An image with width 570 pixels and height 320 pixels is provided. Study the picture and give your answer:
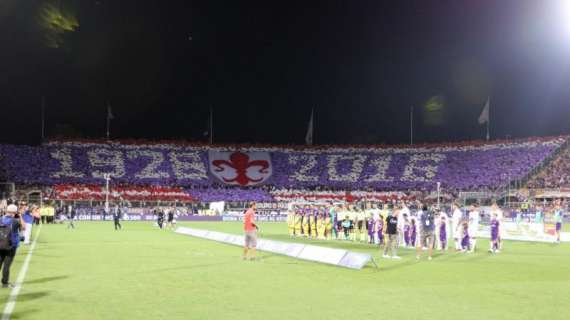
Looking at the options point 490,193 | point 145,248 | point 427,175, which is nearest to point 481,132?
point 427,175

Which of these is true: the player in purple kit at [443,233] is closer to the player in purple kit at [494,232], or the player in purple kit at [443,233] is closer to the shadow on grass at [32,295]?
the player in purple kit at [494,232]

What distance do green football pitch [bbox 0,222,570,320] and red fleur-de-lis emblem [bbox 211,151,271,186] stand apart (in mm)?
64571

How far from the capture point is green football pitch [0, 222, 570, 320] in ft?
37.0

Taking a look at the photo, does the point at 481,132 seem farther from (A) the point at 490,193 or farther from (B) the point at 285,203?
(B) the point at 285,203

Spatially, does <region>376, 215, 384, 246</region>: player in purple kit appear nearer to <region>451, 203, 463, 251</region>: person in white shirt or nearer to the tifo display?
<region>451, 203, 463, 251</region>: person in white shirt

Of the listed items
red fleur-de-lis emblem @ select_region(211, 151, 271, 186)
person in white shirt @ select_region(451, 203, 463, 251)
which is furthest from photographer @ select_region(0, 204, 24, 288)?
red fleur-de-lis emblem @ select_region(211, 151, 271, 186)

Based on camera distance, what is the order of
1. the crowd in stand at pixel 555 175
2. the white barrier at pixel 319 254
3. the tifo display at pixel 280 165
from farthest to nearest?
the tifo display at pixel 280 165
the crowd in stand at pixel 555 175
the white barrier at pixel 319 254

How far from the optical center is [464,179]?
264ft

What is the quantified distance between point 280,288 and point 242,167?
251ft

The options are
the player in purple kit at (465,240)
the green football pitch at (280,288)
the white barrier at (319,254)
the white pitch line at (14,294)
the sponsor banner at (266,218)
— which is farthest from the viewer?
the sponsor banner at (266,218)

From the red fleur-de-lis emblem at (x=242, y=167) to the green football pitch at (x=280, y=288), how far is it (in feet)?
212

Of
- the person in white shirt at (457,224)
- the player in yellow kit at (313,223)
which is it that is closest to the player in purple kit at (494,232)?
the person in white shirt at (457,224)

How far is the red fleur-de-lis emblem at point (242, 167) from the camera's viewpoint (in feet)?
288

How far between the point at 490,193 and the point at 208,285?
200 ft
